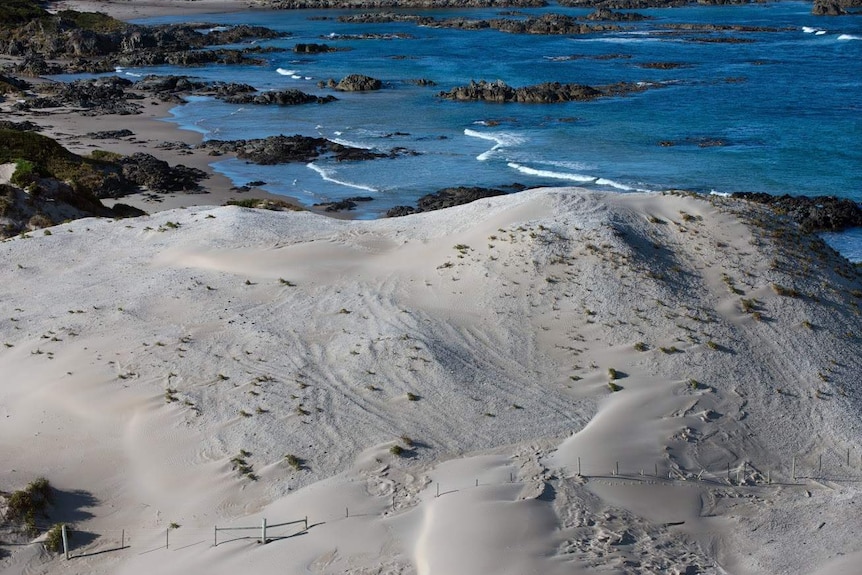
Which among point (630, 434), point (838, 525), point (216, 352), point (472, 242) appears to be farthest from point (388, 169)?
point (838, 525)

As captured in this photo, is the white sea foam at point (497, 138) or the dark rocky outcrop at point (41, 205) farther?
the white sea foam at point (497, 138)

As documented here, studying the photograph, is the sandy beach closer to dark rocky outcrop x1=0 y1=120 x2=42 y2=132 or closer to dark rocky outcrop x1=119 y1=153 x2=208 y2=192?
dark rocky outcrop x1=119 y1=153 x2=208 y2=192

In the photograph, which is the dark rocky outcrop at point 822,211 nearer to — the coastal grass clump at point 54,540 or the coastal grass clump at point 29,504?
the coastal grass clump at point 29,504

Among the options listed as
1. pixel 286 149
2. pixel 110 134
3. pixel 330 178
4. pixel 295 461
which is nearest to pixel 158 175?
pixel 330 178

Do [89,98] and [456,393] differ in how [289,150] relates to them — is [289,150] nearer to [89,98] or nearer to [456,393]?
[89,98]

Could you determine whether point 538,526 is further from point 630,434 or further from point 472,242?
point 472,242

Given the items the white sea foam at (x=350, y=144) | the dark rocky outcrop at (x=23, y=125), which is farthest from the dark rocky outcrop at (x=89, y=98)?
the white sea foam at (x=350, y=144)

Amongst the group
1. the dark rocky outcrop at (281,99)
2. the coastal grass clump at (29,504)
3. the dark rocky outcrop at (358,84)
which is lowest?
the coastal grass clump at (29,504)

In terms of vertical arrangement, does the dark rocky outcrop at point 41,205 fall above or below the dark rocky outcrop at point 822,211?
above
